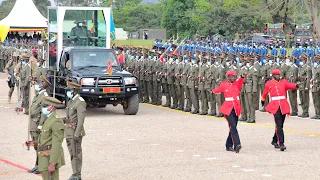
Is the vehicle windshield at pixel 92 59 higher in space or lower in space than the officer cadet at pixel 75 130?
higher

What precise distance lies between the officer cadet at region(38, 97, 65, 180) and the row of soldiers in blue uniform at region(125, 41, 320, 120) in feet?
34.9

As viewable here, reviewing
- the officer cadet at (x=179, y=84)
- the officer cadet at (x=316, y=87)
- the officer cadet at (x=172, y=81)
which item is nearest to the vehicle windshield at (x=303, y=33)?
the officer cadet at (x=172, y=81)

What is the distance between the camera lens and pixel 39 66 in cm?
2323

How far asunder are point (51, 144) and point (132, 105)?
1164cm

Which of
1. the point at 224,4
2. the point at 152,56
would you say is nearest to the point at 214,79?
the point at 152,56

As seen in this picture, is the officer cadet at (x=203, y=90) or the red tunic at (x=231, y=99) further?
the officer cadet at (x=203, y=90)

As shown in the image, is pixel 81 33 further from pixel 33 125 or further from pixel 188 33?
pixel 188 33

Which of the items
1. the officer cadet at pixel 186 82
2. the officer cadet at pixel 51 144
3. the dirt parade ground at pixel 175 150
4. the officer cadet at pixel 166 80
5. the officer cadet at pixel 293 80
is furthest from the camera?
the officer cadet at pixel 166 80

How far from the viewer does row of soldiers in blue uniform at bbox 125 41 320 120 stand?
2125cm

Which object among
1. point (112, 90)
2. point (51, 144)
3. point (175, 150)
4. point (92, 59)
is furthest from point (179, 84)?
point (51, 144)

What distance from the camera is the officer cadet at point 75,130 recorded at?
1212 centimetres

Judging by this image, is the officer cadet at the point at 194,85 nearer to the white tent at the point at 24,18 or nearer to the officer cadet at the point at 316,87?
the officer cadet at the point at 316,87

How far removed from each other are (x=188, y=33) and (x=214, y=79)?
52959 millimetres

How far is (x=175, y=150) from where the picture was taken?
611 inches
